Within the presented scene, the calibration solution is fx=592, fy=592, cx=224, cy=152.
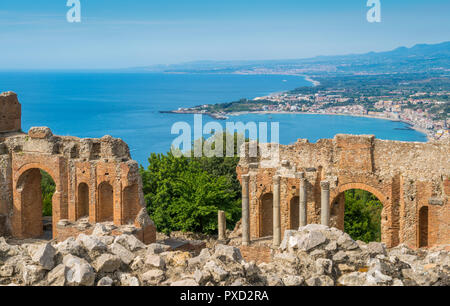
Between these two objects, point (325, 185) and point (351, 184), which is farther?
point (351, 184)

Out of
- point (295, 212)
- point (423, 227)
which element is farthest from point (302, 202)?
point (423, 227)

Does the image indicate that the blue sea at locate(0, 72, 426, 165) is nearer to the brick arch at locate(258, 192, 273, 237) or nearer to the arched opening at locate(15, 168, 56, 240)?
the arched opening at locate(15, 168, 56, 240)

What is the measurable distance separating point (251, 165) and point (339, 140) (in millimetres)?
3967

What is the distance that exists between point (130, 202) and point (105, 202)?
5.72ft

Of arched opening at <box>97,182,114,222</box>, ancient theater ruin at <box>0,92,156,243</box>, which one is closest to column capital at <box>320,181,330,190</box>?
ancient theater ruin at <box>0,92,156,243</box>

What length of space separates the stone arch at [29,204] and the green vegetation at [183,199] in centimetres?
714

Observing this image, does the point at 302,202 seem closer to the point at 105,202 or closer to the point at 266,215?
the point at 266,215

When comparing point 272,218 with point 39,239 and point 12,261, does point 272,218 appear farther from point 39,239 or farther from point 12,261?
point 12,261

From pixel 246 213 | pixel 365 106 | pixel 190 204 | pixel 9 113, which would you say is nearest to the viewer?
pixel 246 213

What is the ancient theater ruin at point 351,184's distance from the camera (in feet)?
69.2

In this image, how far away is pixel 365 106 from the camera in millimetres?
97562

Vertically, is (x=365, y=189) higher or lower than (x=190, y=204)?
higher

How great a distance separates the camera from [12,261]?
11.8m
